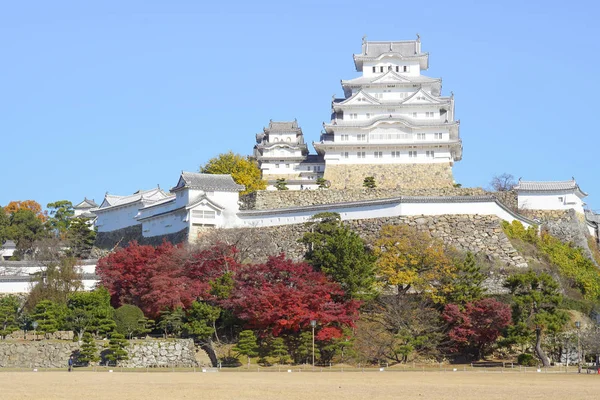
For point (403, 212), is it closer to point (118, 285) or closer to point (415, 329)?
point (415, 329)

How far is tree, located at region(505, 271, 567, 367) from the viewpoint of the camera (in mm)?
33406

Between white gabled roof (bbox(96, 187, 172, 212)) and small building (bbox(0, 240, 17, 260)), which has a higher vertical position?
white gabled roof (bbox(96, 187, 172, 212))

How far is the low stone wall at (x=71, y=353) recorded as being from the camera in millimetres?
34844

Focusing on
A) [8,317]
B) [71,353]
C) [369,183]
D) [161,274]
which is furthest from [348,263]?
[369,183]

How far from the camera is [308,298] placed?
34.8 m

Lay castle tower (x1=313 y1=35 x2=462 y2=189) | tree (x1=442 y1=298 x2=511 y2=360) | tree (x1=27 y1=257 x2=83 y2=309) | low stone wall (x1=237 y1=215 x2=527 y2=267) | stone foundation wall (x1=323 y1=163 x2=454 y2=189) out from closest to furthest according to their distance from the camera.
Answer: tree (x1=442 y1=298 x2=511 y2=360), tree (x1=27 y1=257 x2=83 y2=309), low stone wall (x1=237 y1=215 x2=527 y2=267), stone foundation wall (x1=323 y1=163 x2=454 y2=189), castle tower (x1=313 y1=35 x2=462 y2=189)

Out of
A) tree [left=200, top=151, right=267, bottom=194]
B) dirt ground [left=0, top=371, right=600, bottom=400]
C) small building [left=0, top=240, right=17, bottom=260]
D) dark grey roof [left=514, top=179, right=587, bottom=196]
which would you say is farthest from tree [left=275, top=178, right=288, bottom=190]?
dirt ground [left=0, top=371, right=600, bottom=400]

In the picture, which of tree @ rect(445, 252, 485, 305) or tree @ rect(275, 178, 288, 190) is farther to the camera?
tree @ rect(275, 178, 288, 190)

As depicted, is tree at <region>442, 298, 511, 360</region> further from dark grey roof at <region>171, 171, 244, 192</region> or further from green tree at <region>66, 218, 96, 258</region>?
green tree at <region>66, 218, 96, 258</region>

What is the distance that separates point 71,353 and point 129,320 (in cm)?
247

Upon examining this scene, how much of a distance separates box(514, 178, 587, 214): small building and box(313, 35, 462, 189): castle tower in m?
5.37

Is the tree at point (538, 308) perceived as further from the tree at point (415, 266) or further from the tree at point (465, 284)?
the tree at point (415, 266)

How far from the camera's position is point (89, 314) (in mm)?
36219

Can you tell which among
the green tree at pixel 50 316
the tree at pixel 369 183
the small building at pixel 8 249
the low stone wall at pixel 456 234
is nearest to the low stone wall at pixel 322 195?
the tree at pixel 369 183
